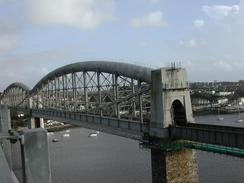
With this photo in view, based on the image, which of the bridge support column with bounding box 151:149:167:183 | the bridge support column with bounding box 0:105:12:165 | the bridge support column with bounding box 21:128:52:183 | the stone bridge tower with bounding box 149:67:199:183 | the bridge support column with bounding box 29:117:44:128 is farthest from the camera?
the bridge support column with bounding box 29:117:44:128

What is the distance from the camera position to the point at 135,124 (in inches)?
1361

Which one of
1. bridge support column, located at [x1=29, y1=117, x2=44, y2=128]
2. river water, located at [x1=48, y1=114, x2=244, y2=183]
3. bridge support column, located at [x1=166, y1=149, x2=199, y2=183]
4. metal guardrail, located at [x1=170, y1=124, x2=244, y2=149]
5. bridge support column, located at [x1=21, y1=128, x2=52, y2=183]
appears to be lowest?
river water, located at [x1=48, y1=114, x2=244, y2=183]

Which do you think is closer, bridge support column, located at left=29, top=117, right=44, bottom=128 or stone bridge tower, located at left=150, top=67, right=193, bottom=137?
stone bridge tower, located at left=150, top=67, right=193, bottom=137

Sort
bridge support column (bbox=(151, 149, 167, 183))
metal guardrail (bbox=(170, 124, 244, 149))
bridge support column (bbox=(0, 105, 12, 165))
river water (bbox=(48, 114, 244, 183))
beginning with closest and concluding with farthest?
bridge support column (bbox=(0, 105, 12, 165)) → metal guardrail (bbox=(170, 124, 244, 149)) → bridge support column (bbox=(151, 149, 167, 183)) → river water (bbox=(48, 114, 244, 183))

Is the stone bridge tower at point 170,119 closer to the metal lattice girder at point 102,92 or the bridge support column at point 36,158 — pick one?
the metal lattice girder at point 102,92

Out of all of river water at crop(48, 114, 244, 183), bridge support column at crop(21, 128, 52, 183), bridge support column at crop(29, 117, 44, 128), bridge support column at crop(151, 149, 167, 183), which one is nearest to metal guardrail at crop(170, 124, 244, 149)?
bridge support column at crop(151, 149, 167, 183)

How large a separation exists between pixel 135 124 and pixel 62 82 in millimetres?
38900

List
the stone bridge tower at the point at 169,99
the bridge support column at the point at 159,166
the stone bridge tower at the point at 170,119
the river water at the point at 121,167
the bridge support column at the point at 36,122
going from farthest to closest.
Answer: the bridge support column at the point at 36,122 < the river water at the point at 121,167 < the stone bridge tower at the point at 169,99 < the stone bridge tower at the point at 170,119 < the bridge support column at the point at 159,166

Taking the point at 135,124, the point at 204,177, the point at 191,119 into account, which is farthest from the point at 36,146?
the point at 204,177

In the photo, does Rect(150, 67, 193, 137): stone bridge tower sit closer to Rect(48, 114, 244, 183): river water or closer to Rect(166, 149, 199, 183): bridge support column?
Rect(166, 149, 199, 183): bridge support column

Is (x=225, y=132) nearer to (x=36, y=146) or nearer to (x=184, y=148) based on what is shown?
(x=184, y=148)

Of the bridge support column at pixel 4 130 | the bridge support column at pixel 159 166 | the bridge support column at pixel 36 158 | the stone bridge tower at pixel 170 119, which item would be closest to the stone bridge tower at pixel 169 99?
the stone bridge tower at pixel 170 119

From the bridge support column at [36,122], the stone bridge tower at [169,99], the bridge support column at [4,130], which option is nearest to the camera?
the bridge support column at [4,130]

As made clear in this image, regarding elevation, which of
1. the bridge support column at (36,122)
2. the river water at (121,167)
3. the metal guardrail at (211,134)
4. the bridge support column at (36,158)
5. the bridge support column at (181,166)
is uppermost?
the bridge support column at (36,158)
